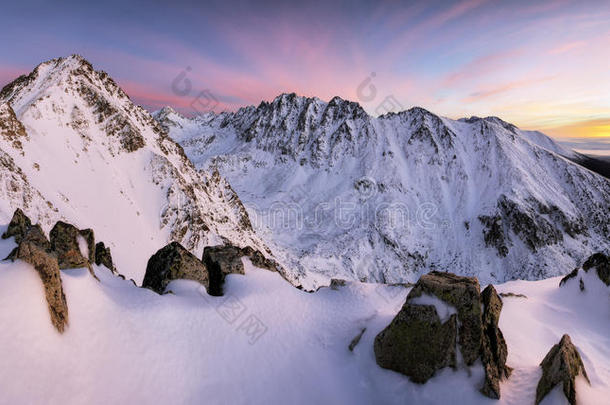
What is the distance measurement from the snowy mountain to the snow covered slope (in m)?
31.1

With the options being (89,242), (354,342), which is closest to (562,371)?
(354,342)

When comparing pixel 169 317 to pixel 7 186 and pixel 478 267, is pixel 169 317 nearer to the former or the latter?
pixel 7 186

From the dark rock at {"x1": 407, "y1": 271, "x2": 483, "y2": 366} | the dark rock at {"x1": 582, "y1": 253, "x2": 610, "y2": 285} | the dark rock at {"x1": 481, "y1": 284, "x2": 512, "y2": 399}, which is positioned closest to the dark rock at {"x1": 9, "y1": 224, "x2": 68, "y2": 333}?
the dark rock at {"x1": 407, "y1": 271, "x2": 483, "y2": 366}

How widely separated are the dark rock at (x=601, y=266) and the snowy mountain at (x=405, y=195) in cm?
4821

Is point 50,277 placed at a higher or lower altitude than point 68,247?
lower

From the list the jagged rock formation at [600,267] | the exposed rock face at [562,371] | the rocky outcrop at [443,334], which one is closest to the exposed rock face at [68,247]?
the rocky outcrop at [443,334]

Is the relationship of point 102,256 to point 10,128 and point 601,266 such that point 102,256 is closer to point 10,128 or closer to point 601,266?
point 10,128

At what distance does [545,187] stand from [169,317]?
130565mm

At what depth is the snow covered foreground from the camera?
8102mm

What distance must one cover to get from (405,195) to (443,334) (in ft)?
331

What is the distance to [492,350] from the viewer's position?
11.5m

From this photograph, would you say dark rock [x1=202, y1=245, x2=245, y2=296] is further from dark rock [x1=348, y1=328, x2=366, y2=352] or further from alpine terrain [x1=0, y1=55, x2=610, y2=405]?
dark rock [x1=348, y1=328, x2=366, y2=352]

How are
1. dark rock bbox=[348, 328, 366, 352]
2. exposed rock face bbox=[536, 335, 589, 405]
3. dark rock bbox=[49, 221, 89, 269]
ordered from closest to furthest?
exposed rock face bbox=[536, 335, 589, 405] → dark rock bbox=[49, 221, 89, 269] → dark rock bbox=[348, 328, 366, 352]

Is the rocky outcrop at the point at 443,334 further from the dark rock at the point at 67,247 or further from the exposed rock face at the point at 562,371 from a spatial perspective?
the dark rock at the point at 67,247
